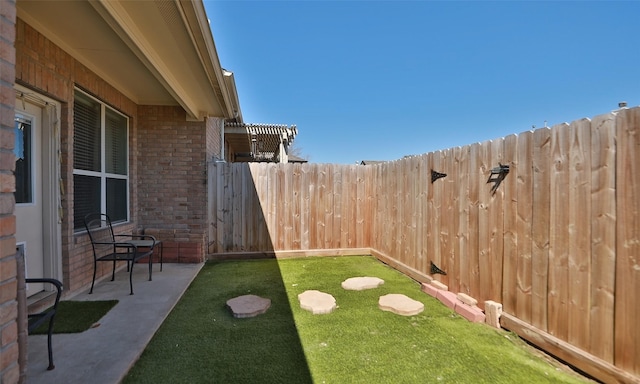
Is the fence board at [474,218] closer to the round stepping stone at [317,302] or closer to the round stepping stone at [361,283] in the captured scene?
the round stepping stone at [361,283]

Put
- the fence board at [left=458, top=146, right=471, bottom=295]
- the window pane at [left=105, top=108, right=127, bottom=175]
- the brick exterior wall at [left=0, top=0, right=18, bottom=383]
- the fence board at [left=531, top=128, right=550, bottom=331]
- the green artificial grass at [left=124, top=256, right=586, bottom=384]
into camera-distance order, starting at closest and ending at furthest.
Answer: the brick exterior wall at [left=0, top=0, right=18, bottom=383]
the green artificial grass at [left=124, top=256, right=586, bottom=384]
the fence board at [left=531, top=128, right=550, bottom=331]
the fence board at [left=458, top=146, right=471, bottom=295]
the window pane at [left=105, top=108, right=127, bottom=175]

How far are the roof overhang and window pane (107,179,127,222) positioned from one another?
143cm

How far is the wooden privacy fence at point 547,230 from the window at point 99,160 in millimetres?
4369

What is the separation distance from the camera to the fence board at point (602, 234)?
1943 mm

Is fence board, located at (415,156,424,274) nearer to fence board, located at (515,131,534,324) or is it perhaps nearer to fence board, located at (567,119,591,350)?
fence board, located at (515,131,534,324)

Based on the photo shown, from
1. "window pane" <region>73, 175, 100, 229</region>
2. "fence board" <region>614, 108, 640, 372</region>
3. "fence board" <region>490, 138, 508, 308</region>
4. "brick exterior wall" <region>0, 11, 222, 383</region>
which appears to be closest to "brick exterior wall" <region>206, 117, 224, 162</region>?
"brick exterior wall" <region>0, 11, 222, 383</region>

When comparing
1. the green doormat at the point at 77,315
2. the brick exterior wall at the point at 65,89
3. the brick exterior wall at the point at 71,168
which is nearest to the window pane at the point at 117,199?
the brick exterior wall at the point at 71,168

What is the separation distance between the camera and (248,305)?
3180mm

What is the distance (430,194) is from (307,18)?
6766 mm

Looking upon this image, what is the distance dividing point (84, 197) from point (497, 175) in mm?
4826

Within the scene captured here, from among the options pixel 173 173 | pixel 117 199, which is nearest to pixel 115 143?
pixel 117 199

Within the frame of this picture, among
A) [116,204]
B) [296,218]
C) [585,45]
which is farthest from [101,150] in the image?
[585,45]

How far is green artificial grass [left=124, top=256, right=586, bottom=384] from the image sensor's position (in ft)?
6.73

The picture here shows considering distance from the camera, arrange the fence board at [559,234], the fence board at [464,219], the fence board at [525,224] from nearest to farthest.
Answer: the fence board at [559,234] < the fence board at [525,224] < the fence board at [464,219]
